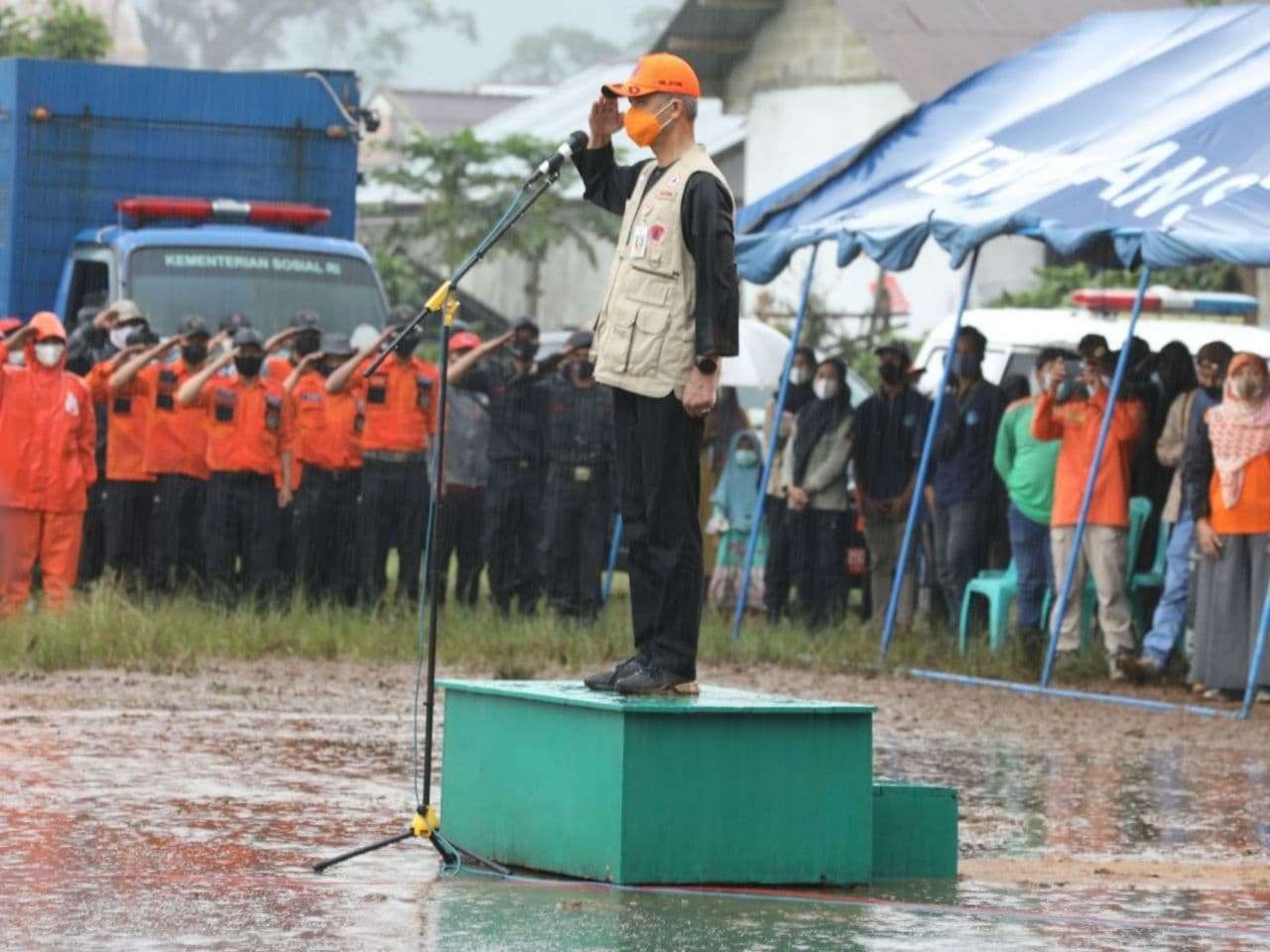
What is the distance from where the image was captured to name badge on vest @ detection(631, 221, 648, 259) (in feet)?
28.9

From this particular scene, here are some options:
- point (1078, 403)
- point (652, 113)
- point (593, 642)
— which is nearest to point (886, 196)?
point (1078, 403)

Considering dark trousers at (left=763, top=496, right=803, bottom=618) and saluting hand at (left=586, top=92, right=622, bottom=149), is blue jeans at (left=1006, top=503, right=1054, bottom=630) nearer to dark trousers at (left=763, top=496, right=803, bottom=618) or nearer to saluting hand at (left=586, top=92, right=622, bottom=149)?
dark trousers at (left=763, top=496, right=803, bottom=618)

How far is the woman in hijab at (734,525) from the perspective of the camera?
20516mm

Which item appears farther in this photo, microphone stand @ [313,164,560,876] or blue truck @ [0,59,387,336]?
blue truck @ [0,59,387,336]

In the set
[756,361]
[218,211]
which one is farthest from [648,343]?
[756,361]

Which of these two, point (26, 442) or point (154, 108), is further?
point (154, 108)

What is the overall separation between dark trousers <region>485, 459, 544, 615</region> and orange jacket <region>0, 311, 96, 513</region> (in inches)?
106

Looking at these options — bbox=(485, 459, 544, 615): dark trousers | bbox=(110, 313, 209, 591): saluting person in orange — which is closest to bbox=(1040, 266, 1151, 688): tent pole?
bbox=(485, 459, 544, 615): dark trousers

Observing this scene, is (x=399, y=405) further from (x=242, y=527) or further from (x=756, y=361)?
(x=756, y=361)

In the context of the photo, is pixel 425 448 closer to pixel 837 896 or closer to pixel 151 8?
pixel 837 896

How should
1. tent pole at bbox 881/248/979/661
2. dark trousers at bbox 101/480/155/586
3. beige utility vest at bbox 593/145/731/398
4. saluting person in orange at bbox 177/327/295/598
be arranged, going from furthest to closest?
dark trousers at bbox 101/480/155/586, saluting person in orange at bbox 177/327/295/598, tent pole at bbox 881/248/979/661, beige utility vest at bbox 593/145/731/398

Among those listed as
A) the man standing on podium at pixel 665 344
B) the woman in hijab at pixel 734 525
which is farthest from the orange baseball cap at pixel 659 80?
the woman in hijab at pixel 734 525

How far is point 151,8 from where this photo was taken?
4779 inches

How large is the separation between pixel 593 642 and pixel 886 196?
327 cm
